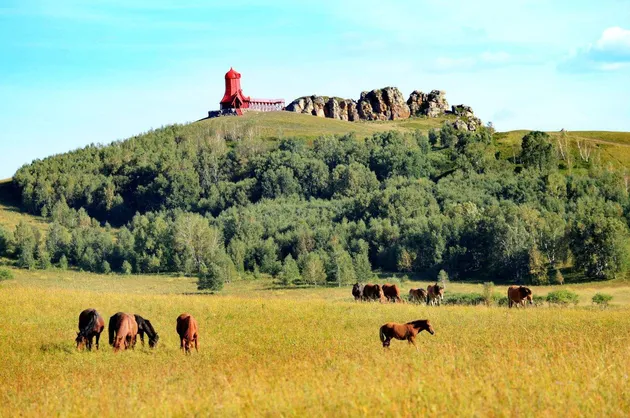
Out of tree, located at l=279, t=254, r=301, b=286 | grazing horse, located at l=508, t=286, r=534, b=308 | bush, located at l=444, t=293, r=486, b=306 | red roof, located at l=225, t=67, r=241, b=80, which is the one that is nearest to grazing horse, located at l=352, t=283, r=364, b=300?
bush, located at l=444, t=293, r=486, b=306

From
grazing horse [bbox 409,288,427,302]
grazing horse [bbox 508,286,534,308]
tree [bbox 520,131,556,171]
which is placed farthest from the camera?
tree [bbox 520,131,556,171]

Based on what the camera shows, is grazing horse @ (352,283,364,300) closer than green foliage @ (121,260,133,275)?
Yes

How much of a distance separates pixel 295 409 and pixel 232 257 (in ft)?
292

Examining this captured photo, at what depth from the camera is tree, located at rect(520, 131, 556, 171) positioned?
12594 cm

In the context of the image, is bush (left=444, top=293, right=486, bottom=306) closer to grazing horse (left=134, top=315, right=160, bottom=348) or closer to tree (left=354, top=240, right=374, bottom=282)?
grazing horse (left=134, top=315, right=160, bottom=348)

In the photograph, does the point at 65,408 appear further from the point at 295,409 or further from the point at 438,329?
the point at 438,329

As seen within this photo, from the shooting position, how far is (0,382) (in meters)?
18.1

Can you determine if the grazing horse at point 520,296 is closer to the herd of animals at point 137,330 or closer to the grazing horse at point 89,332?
the herd of animals at point 137,330

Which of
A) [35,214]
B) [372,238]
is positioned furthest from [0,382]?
[35,214]

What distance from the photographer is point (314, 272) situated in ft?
261

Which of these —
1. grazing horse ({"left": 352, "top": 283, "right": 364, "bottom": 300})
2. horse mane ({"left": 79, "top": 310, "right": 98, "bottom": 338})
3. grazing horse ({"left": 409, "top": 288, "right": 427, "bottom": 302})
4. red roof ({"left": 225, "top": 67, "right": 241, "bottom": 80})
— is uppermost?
red roof ({"left": 225, "top": 67, "right": 241, "bottom": 80})

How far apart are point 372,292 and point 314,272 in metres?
37.0

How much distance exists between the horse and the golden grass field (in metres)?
0.51

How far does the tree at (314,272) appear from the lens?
7975cm
